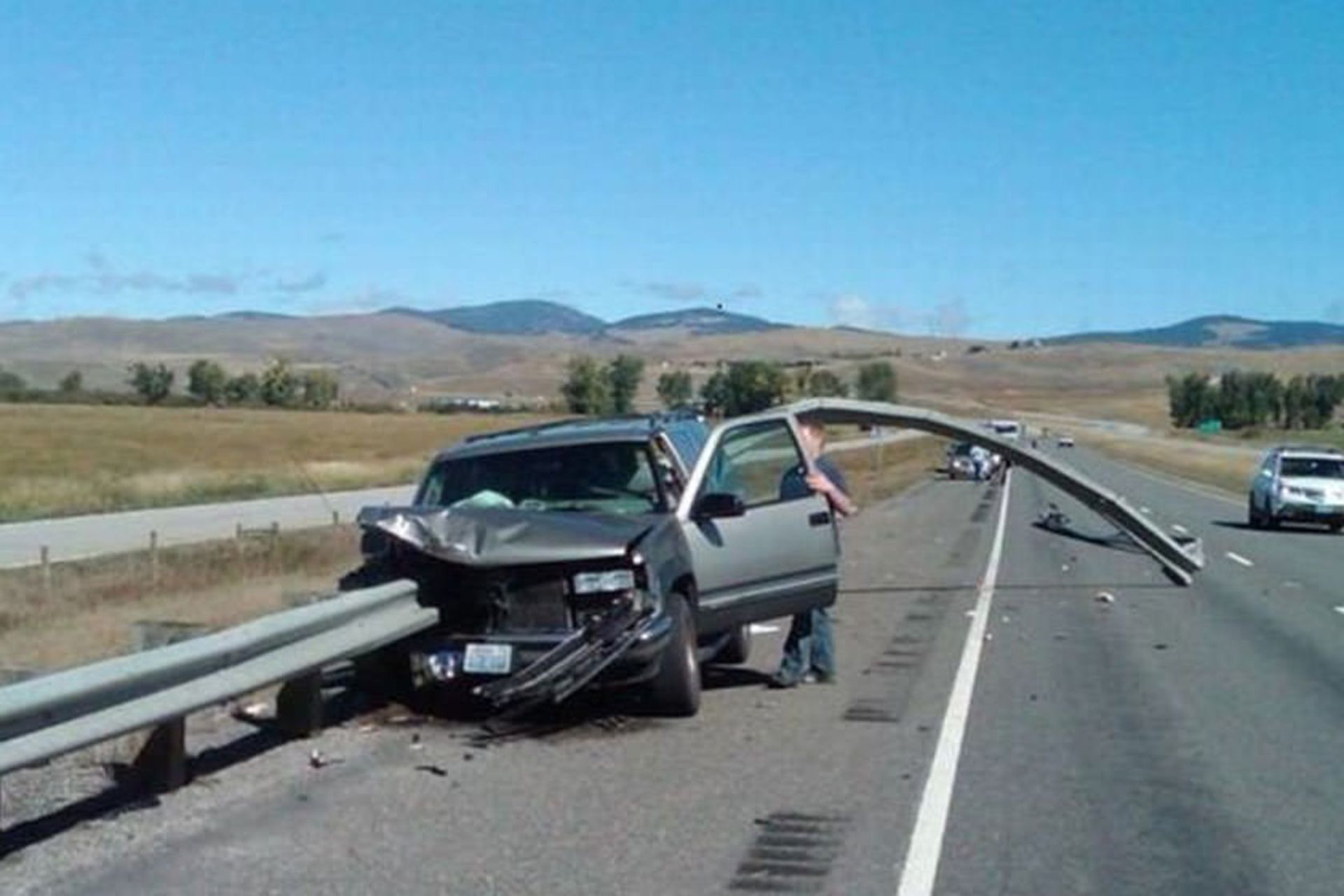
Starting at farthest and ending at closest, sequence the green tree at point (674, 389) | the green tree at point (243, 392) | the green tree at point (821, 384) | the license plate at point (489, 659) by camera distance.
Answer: the green tree at point (243, 392), the green tree at point (674, 389), the green tree at point (821, 384), the license plate at point (489, 659)

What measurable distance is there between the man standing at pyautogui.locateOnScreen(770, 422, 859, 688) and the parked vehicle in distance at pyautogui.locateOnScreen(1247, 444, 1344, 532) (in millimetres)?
27025

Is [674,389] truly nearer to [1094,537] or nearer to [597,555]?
[1094,537]

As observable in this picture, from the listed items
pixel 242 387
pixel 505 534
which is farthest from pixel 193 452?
pixel 242 387

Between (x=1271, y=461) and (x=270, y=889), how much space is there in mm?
35683

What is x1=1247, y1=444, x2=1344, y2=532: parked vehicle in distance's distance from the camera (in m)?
39.3

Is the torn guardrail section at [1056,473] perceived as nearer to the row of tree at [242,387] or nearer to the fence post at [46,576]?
the fence post at [46,576]

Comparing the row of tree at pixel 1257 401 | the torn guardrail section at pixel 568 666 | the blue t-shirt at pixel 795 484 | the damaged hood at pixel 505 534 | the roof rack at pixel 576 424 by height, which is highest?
the roof rack at pixel 576 424

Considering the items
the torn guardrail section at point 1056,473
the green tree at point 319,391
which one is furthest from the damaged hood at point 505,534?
the green tree at point 319,391

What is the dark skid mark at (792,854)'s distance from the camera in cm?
773

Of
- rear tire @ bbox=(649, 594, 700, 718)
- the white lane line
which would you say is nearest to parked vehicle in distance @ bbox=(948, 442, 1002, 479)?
the white lane line

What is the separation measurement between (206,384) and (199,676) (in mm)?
142067

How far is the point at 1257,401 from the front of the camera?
619 ft

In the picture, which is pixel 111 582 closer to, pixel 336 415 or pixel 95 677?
pixel 95 677

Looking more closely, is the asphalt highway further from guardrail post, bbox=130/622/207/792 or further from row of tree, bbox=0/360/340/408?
row of tree, bbox=0/360/340/408
